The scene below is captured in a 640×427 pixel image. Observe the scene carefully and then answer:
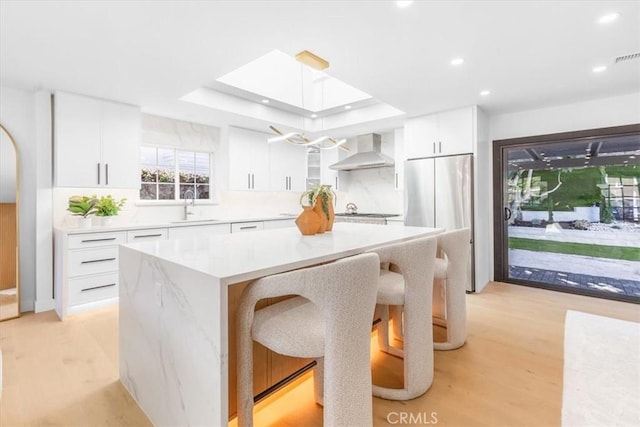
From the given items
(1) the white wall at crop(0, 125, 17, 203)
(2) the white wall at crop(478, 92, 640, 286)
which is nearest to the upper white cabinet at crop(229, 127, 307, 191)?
(1) the white wall at crop(0, 125, 17, 203)

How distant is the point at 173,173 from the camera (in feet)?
15.4

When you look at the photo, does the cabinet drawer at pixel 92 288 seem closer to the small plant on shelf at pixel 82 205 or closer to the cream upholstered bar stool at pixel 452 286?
the small plant on shelf at pixel 82 205

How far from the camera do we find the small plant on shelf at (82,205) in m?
3.47

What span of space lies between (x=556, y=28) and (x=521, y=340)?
246 cm

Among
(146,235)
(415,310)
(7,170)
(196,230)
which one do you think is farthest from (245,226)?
(415,310)

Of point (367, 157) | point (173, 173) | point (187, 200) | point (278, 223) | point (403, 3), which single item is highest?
point (403, 3)

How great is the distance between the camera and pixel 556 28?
7.39 ft

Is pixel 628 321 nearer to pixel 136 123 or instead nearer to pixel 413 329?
pixel 413 329

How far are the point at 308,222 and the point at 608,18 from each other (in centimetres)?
251

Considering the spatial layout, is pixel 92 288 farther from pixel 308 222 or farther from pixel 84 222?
pixel 308 222

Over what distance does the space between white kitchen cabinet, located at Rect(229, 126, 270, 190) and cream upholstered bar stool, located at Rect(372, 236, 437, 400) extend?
3.67m

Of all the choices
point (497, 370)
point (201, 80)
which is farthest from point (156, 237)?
point (497, 370)

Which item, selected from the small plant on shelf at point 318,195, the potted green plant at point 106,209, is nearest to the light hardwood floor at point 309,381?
the potted green plant at point 106,209

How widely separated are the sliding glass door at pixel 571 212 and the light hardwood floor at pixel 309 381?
100 cm
